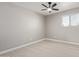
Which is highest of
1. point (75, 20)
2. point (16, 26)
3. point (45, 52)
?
point (75, 20)

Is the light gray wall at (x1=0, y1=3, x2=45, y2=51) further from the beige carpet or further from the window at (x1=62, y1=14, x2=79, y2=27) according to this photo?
the window at (x1=62, y1=14, x2=79, y2=27)

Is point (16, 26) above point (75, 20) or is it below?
below

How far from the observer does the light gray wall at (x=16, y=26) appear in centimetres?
313

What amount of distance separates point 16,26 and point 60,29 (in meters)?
3.19

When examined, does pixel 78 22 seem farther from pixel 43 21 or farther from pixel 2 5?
pixel 2 5

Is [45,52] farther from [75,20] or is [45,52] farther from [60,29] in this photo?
[75,20]

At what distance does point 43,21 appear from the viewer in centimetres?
579

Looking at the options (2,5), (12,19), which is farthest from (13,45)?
(2,5)

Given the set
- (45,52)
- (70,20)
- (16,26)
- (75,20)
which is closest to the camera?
(45,52)

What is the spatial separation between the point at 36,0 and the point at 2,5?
5.21 feet

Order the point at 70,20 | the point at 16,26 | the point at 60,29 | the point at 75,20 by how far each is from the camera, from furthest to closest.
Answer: the point at 60,29 → the point at 70,20 → the point at 75,20 → the point at 16,26

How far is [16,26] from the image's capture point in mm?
3646

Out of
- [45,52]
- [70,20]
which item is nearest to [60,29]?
[70,20]

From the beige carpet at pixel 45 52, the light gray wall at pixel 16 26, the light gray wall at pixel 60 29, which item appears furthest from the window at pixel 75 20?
the light gray wall at pixel 16 26
